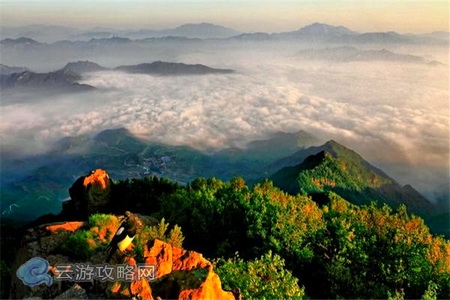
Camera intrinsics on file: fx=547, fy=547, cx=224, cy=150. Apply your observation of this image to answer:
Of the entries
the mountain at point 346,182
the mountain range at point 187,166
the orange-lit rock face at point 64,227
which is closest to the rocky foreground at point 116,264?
the orange-lit rock face at point 64,227

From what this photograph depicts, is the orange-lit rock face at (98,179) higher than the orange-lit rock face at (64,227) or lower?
lower

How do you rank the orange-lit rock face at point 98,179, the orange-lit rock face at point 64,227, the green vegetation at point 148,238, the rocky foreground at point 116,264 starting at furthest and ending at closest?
the orange-lit rock face at point 98,179 < the orange-lit rock face at point 64,227 < the green vegetation at point 148,238 < the rocky foreground at point 116,264

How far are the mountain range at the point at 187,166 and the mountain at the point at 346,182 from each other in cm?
15

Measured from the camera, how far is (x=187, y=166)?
130m

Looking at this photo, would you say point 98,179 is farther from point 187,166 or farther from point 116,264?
point 187,166

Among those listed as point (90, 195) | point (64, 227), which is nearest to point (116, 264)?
point (64, 227)

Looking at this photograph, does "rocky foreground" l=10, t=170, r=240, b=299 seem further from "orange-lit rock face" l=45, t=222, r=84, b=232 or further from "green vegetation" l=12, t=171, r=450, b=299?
"green vegetation" l=12, t=171, r=450, b=299

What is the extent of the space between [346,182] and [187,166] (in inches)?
2247

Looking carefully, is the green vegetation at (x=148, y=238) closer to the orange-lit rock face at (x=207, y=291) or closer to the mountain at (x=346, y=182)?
the orange-lit rock face at (x=207, y=291)

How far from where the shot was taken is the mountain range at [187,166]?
82.4 metres

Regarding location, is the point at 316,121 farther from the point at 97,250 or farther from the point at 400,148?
the point at 97,250

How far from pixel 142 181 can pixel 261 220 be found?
428 inches

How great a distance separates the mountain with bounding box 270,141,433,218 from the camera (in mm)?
71938

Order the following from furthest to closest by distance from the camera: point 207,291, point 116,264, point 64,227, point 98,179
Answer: point 98,179 → point 64,227 → point 116,264 → point 207,291
